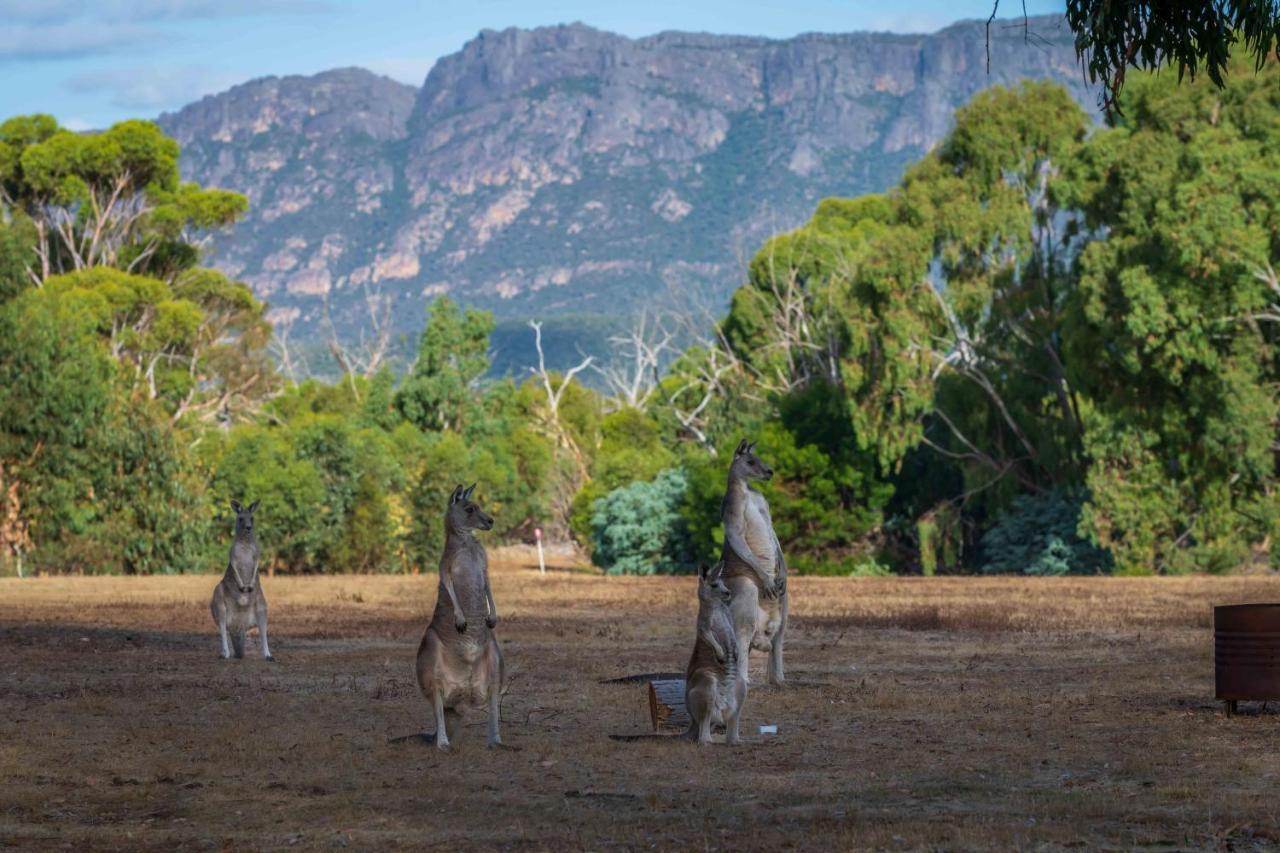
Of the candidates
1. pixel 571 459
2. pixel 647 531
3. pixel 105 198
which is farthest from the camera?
pixel 105 198

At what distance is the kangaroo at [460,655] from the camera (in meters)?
13.0

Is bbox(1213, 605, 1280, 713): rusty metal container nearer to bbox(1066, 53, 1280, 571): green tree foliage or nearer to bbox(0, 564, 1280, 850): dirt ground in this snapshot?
bbox(0, 564, 1280, 850): dirt ground

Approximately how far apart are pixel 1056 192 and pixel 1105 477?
8201mm

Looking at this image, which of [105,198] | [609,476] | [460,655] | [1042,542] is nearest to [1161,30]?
[460,655]

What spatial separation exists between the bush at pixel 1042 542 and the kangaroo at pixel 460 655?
131ft

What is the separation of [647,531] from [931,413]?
10220mm

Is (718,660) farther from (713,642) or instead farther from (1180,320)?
(1180,320)

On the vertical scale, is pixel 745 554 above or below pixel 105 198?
below

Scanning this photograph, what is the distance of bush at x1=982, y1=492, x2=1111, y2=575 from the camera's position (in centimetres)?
5247

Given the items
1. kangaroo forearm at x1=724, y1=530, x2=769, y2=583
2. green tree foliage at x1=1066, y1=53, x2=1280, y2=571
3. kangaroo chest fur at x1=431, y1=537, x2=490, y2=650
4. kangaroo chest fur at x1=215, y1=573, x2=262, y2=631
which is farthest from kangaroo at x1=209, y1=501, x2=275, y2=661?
green tree foliage at x1=1066, y1=53, x2=1280, y2=571

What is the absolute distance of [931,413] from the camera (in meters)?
58.8

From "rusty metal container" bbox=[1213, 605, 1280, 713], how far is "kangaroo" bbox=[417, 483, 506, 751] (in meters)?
5.63

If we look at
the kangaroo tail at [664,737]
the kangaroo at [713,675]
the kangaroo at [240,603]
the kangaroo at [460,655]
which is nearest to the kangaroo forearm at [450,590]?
the kangaroo at [460,655]

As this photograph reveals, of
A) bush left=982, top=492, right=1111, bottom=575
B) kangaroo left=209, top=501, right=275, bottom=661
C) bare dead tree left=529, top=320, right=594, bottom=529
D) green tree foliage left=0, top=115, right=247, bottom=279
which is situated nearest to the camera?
kangaroo left=209, top=501, right=275, bottom=661
